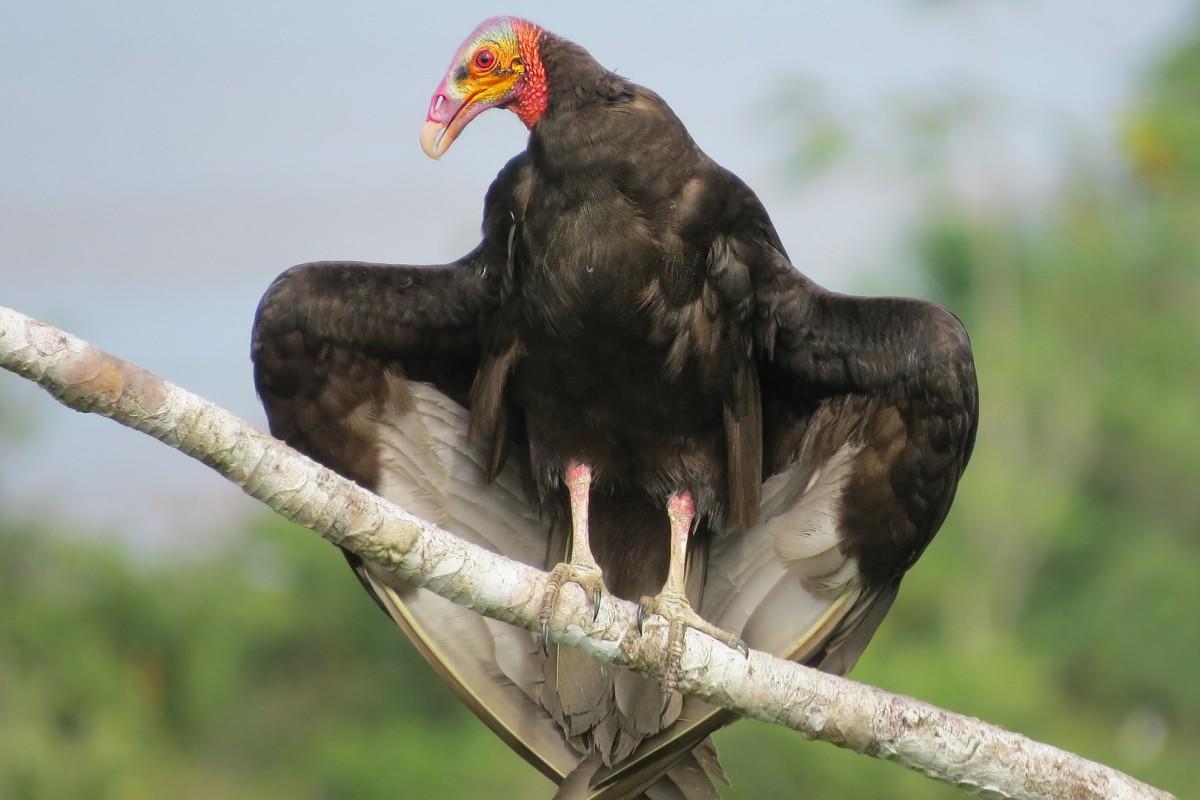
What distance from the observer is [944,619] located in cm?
2731

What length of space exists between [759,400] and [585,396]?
1.53 feet

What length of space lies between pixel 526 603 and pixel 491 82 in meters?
1.32

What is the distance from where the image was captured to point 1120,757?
23.5m

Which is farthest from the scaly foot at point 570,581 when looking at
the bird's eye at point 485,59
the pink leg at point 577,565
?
the bird's eye at point 485,59

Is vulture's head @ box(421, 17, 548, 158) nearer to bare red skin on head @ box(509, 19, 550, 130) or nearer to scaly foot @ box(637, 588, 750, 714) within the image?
bare red skin on head @ box(509, 19, 550, 130)

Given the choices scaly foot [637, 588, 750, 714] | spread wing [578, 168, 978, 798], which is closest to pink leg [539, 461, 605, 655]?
scaly foot [637, 588, 750, 714]

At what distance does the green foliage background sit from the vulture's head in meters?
16.2

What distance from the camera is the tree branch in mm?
3287

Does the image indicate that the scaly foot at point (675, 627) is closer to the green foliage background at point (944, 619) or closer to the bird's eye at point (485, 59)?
the bird's eye at point (485, 59)

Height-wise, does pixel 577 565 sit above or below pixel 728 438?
below

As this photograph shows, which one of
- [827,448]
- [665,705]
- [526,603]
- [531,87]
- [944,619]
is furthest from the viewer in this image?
[944,619]

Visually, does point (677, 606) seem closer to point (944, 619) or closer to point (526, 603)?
point (526, 603)

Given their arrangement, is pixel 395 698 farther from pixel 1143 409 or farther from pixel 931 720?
pixel 931 720

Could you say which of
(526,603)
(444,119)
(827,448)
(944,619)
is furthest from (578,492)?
(944,619)
